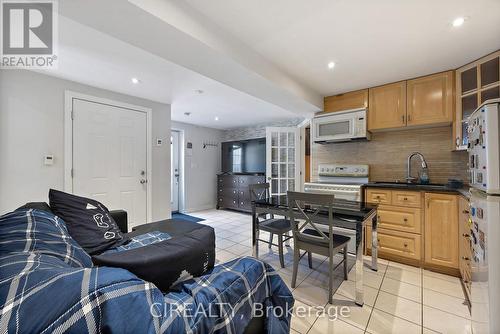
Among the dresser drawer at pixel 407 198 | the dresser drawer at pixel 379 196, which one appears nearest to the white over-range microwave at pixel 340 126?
the dresser drawer at pixel 379 196

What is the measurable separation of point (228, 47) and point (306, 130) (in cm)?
333

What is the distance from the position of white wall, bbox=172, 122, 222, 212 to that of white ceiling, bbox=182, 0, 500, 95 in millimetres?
3614

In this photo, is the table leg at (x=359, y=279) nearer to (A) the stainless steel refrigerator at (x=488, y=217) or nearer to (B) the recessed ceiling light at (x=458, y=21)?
(A) the stainless steel refrigerator at (x=488, y=217)

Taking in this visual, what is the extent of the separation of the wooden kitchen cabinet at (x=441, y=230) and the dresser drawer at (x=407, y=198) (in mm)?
71

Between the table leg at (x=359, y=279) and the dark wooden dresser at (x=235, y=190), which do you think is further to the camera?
the dark wooden dresser at (x=235, y=190)

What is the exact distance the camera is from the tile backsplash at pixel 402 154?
274cm

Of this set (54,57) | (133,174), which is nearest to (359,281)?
(133,174)

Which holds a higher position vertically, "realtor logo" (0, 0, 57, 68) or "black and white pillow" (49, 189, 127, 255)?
"realtor logo" (0, 0, 57, 68)

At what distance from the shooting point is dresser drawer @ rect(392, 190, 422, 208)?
245cm

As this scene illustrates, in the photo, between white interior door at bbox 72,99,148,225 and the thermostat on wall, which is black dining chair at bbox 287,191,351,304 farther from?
the thermostat on wall

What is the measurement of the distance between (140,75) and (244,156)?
339cm

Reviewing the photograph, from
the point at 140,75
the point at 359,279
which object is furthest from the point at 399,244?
the point at 140,75

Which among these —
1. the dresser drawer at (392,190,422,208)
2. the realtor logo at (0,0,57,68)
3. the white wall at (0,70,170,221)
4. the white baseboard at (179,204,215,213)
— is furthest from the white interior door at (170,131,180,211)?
the dresser drawer at (392,190,422,208)

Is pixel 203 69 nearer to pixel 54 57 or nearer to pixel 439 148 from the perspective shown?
pixel 54 57
